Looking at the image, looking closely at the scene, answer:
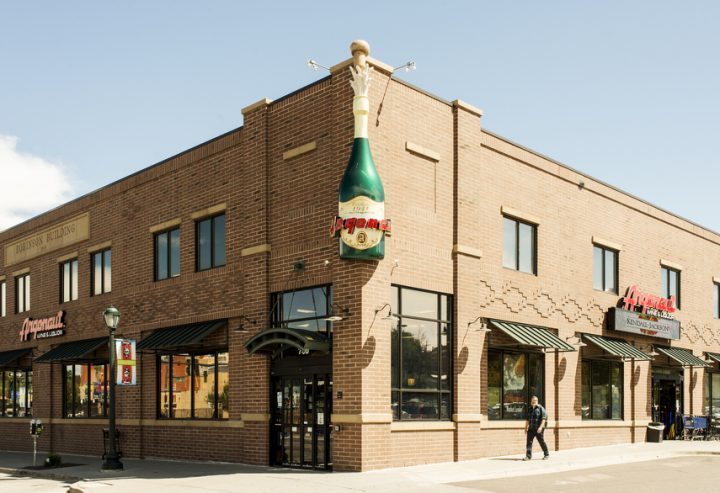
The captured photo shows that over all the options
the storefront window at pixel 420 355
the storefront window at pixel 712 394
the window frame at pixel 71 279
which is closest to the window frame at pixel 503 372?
the storefront window at pixel 420 355

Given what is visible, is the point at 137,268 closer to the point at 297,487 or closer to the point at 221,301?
the point at 221,301

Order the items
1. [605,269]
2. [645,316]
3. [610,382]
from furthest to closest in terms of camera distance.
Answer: [645,316] → [605,269] → [610,382]

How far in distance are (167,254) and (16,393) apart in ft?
40.3

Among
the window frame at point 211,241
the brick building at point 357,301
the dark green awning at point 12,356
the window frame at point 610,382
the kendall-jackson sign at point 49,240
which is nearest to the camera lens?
the brick building at point 357,301

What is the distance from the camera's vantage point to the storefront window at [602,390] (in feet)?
85.6

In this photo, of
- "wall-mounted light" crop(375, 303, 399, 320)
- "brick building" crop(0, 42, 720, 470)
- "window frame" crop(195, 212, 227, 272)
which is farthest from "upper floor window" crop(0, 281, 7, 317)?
"wall-mounted light" crop(375, 303, 399, 320)

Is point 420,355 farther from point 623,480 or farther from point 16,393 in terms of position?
point 16,393

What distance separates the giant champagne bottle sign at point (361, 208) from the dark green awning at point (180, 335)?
17.9 ft

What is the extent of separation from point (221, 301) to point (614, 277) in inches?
527

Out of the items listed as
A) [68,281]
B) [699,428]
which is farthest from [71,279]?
[699,428]

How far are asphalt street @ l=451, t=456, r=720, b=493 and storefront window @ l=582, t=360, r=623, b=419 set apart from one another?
4766 mm

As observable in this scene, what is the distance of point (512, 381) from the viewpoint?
23.2m

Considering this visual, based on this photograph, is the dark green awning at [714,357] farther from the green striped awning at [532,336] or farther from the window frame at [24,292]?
the window frame at [24,292]

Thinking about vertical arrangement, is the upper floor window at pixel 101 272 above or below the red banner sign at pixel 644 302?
above
